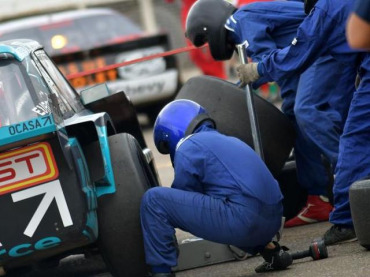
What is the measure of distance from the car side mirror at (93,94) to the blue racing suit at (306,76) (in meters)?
0.88

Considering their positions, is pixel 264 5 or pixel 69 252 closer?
pixel 69 252

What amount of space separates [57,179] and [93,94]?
73.8 inches

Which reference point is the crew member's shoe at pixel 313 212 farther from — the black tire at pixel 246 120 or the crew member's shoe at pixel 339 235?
the crew member's shoe at pixel 339 235

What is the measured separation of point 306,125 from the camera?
6848 millimetres

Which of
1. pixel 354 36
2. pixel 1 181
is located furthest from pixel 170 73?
pixel 354 36

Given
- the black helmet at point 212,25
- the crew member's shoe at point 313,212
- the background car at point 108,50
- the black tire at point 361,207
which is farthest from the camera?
the background car at point 108,50

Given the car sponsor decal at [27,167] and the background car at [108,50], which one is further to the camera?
the background car at [108,50]

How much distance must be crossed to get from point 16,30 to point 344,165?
8519 millimetres

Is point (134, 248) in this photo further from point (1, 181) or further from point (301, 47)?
point (301, 47)

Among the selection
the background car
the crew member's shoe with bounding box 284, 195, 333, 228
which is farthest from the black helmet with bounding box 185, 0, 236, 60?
the background car

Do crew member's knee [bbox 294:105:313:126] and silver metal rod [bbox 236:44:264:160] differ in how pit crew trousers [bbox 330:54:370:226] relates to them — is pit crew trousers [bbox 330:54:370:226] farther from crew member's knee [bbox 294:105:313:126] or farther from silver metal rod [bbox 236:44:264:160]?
crew member's knee [bbox 294:105:313:126]

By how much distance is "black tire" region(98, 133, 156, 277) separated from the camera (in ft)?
17.9

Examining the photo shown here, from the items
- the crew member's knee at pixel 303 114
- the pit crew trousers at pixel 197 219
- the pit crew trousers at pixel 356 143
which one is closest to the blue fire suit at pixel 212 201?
the pit crew trousers at pixel 197 219

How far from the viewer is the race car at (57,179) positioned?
511 cm
